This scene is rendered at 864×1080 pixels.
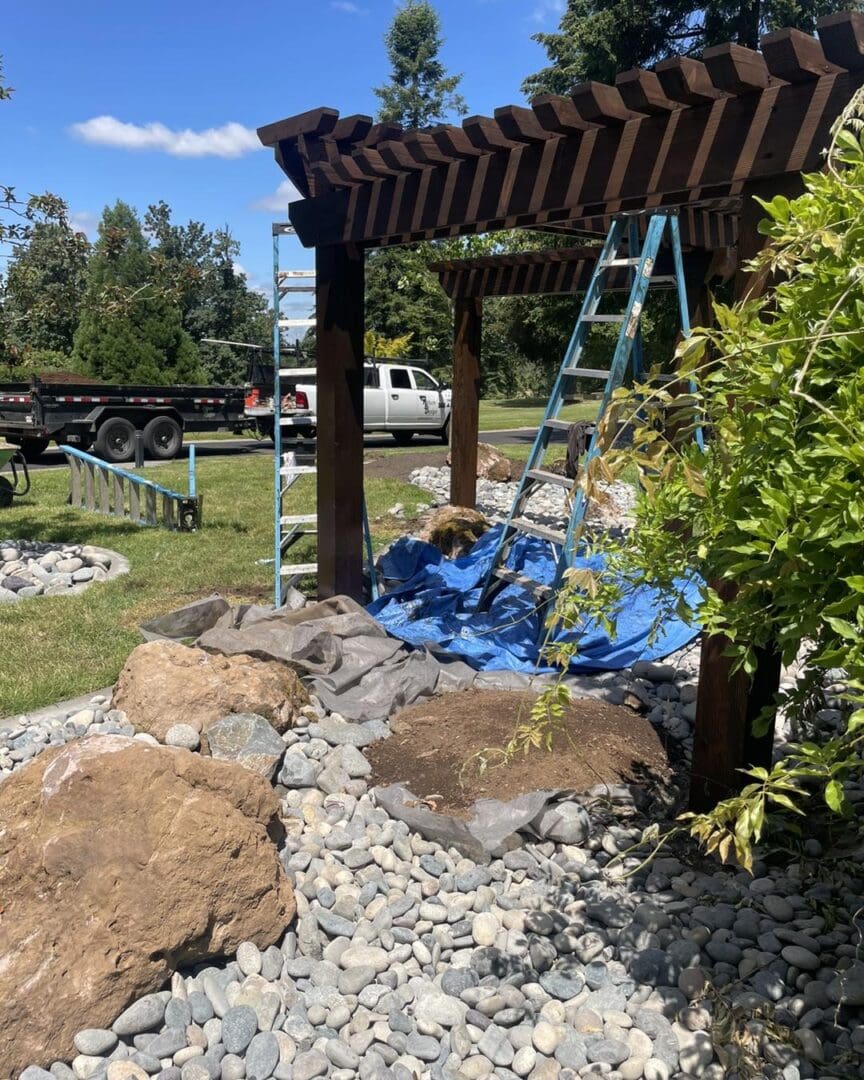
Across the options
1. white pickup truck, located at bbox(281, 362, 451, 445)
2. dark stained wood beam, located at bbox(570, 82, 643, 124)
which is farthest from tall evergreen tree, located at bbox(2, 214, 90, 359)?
white pickup truck, located at bbox(281, 362, 451, 445)

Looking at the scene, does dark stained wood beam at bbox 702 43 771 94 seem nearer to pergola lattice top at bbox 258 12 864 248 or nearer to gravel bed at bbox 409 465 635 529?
pergola lattice top at bbox 258 12 864 248

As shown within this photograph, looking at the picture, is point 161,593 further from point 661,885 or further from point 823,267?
point 823,267

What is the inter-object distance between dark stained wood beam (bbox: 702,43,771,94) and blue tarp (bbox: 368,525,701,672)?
214 cm

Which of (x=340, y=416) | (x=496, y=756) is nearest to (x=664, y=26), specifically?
(x=340, y=416)

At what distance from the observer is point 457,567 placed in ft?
24.0

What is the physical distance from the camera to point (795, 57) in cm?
312

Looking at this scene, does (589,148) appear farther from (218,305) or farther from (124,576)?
(218,305)

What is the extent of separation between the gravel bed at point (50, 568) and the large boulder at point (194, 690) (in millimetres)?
2913

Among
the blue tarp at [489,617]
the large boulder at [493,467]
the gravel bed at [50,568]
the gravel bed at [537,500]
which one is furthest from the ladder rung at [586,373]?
the large boulder at [493,467]

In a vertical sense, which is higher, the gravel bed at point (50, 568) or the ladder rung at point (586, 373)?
the ladder rung at point (586, 373)

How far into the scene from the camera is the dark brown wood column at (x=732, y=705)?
3480 mm

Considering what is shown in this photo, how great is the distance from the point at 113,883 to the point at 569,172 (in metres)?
3.41

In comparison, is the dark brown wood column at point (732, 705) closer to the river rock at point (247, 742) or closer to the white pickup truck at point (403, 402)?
the river rock at point (247, 742)

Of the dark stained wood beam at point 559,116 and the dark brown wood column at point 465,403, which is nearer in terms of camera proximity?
the dark stained wood beam at point 559,116
